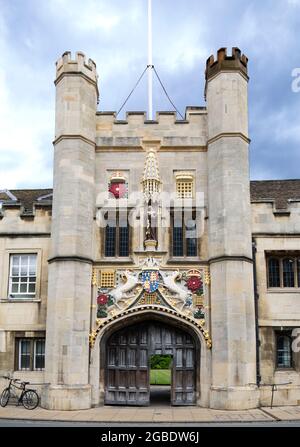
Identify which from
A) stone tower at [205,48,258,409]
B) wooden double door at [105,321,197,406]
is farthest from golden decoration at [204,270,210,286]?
wooden double door at [105,321,197,406]

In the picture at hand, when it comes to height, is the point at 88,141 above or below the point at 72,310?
above

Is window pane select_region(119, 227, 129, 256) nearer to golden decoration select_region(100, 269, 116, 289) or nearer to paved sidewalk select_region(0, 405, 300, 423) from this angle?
golden decoration select_region(100, 269, 116, 289)

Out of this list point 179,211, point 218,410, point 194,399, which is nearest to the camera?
point 218,410

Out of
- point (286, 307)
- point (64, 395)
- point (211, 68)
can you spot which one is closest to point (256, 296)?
point (286, 307)

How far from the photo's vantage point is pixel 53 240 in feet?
62.5

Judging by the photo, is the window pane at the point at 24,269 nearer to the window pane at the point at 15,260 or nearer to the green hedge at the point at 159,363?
the window pane at the point at 15,260

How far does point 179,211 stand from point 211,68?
562cm

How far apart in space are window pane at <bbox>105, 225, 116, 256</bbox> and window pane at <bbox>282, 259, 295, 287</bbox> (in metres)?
6.34

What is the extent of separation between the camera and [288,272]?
19.7 m

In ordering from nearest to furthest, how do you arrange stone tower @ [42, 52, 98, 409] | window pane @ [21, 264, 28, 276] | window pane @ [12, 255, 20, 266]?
stone tower @ [42, 52, 98, 409] < window pane @ [21, 264, 28, 276] < window pane @ [12, 255, 20, 266]

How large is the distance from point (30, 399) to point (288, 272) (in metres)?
10.3

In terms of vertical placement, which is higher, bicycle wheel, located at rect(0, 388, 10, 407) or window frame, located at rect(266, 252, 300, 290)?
window frame, located at rect(266, 252, 300, 290)

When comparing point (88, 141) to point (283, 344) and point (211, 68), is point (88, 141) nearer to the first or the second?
point (211, 68)

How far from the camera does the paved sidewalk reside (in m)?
15.5
